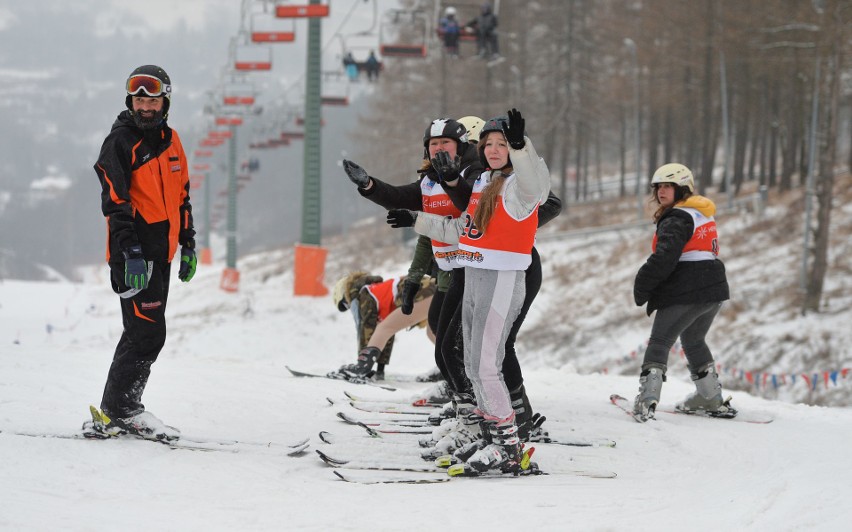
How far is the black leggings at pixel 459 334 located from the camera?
517cm

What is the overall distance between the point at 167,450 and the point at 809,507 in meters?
3.47

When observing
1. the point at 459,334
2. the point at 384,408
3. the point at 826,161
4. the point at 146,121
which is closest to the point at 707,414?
the point at 384,408

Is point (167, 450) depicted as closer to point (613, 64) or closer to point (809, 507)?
point (809, 507)

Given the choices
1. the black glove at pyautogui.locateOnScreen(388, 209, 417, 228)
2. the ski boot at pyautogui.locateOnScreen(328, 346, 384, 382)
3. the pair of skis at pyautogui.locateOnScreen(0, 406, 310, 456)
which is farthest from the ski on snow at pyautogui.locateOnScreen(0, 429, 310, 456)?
the ski boot at pyautogui.locateOnScreen(328, 346, 384, 382)

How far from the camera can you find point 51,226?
122188 mm

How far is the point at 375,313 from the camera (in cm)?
862

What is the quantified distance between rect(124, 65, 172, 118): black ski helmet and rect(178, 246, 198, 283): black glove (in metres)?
0.88

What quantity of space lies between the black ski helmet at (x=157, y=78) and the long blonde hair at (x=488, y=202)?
6.51 ft

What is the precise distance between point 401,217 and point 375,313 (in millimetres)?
3533

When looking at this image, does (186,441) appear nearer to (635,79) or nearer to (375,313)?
(375,313)

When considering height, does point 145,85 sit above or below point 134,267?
above

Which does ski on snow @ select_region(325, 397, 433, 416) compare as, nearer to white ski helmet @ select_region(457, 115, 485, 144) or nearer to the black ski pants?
the black ski pants

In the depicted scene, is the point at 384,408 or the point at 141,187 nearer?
the point at 141,187

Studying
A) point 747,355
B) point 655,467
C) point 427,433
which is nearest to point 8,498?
point 427,433
